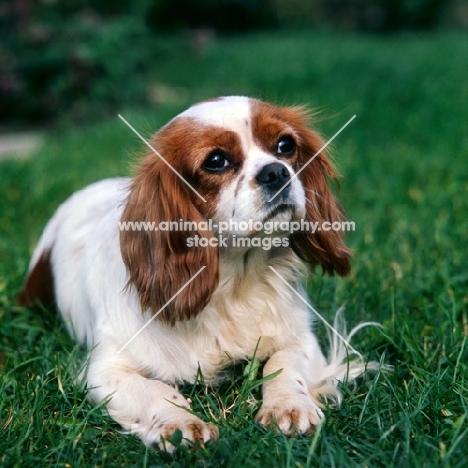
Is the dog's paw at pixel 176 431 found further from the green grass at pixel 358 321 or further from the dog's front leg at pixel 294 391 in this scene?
the dog's front leg at pixel 294 391

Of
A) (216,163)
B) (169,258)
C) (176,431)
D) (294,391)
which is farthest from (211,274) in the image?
(176,431)

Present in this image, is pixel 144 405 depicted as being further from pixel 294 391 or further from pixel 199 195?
pixel 199 195

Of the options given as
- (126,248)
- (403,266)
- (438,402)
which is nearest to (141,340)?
(126,248)

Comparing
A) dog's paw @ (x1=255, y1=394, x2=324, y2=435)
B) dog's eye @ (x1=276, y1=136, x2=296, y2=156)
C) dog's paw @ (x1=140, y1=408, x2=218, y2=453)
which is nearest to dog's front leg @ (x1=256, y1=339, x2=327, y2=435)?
dog's paw @ (x1=255, y1=394, x2=324, y2=435)

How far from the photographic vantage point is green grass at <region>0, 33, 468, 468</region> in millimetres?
2150

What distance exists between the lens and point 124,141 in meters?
7.36

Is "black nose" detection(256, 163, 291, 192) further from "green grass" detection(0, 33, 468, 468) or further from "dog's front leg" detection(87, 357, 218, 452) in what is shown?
"dog's front leg" detection(87, 357, 218, 452)

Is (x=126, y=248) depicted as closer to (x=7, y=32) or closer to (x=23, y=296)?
(x=23, y=296)

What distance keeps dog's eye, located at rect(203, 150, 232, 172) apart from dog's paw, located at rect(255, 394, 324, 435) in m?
0.85

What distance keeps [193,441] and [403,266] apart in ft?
6.55

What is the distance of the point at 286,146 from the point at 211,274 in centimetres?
61

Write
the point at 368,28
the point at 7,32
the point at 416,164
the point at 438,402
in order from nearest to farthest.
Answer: the point at 438,402
the point at 416,164
the point at 7,32
the point at 368,28

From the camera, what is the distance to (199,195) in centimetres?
260

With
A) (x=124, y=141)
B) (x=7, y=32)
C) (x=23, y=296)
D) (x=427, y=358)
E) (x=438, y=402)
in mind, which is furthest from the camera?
(x=7, y=32)
